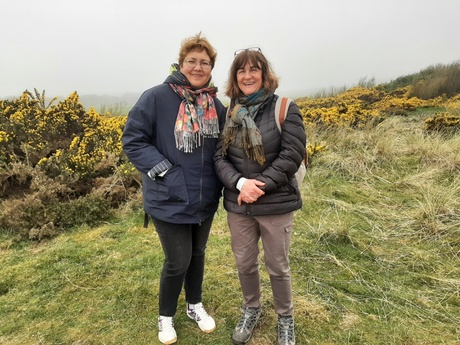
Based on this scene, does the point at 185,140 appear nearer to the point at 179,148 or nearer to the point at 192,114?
the point at 179,148

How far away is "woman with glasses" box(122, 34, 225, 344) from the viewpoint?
83.0 inches

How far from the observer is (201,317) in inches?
103

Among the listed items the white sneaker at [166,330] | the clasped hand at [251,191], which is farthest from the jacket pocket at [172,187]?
the white sneaker at [166,330]

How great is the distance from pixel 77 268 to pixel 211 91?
2317 millimetres

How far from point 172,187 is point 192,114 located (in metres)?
0.46

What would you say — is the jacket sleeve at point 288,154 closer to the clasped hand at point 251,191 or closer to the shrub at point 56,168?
the clasped hand at point 251,191

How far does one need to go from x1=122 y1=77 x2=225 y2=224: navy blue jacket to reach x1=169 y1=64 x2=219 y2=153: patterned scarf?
4 centimetres

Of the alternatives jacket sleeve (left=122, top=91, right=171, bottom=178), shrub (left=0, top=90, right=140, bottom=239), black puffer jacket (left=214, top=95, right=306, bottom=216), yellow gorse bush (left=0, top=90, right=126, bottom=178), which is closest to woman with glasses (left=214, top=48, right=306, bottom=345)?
black puffer jacket (left=214, top=95, right=306, bottom=216)

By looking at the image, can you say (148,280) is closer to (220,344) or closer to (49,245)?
(220,344)

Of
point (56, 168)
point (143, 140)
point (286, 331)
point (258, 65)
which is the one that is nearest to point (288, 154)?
point (258, 65)

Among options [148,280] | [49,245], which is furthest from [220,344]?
[49,245]

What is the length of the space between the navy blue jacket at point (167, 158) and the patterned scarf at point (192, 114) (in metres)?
0.04

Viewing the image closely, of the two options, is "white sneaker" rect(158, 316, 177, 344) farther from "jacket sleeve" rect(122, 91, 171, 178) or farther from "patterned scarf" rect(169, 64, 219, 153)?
"patterned scarf" rect(169, 64, 219, 153)

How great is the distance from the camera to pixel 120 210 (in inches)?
191
